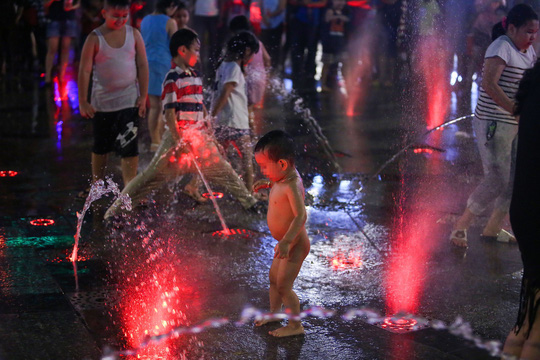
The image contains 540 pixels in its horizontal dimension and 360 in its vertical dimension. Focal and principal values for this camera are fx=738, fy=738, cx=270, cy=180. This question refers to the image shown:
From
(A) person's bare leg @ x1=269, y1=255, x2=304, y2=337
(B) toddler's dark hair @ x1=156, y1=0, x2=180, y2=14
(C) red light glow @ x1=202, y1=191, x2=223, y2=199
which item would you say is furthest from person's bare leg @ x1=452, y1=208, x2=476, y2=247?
(B) toddler's dark hair @ x1=156, y1=0, x2=180, y2=14

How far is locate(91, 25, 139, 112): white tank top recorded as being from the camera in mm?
6453

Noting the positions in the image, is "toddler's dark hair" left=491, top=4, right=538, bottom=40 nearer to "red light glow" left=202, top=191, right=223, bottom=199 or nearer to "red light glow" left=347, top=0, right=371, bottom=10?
"red light glow" left=202, top=191, right=223, bottom=199

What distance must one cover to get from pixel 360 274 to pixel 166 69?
4.41 meters

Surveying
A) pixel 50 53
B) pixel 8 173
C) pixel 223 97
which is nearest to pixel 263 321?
pixel 223 97

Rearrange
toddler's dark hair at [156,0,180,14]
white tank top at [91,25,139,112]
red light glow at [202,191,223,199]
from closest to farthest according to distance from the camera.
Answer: white tank top at [91,25,139,112]
red light glow at [202,191,223,199]
toddler's dark hair at [156,0,180,14]

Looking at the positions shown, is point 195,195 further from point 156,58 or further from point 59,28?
point 59,28

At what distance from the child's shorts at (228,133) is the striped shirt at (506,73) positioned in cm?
216

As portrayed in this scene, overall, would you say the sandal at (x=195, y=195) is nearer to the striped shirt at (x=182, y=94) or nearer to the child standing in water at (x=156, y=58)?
the striped shirt at (x=182, y=94)

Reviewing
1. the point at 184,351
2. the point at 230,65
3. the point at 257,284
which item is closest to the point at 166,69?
the point at 230,65

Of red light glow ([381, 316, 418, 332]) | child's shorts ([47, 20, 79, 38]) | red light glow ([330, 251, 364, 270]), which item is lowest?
red light glow ([381, 316, 418, 332])

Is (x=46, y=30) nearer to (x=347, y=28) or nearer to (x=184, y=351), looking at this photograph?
(x=347, y=28)

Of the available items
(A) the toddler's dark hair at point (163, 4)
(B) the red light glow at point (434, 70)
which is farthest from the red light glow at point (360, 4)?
(A) the toddler's dark hair at point (163, 4)

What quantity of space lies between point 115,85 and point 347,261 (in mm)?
2615

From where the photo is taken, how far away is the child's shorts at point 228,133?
6867 millimetres
